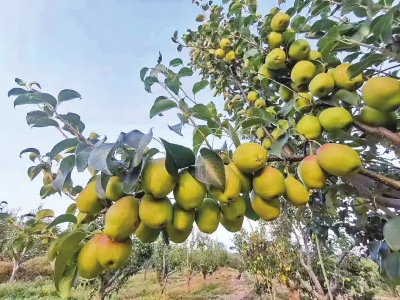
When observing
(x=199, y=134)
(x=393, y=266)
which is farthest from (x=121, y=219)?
(x=393, y=266)

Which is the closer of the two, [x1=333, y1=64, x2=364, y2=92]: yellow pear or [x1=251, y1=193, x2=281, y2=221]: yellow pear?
[x1=251, y1=193, x2=281, y2=221]: yellow pear

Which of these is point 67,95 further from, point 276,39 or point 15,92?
point 276,39

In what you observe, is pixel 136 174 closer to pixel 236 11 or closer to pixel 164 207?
pixel 164 207

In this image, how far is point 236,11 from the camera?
2.11 metres

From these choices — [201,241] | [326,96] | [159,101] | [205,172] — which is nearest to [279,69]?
[326,96]

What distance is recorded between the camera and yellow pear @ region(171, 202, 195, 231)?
685mm

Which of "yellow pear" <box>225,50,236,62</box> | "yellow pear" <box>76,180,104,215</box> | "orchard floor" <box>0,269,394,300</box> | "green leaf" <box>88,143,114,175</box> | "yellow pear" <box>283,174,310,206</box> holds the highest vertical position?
"yellow pear" <box>225,50,236,62</box>

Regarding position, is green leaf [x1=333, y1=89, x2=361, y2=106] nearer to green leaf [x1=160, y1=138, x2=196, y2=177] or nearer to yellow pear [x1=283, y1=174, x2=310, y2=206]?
yellow pear [x1=283, y1=174, x2=310, y2=206]

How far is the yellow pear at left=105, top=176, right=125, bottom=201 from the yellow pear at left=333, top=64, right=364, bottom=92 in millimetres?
971

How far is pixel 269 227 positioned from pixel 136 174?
27.2ft

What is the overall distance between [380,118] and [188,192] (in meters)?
0.85

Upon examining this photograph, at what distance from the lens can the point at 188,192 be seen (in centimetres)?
65

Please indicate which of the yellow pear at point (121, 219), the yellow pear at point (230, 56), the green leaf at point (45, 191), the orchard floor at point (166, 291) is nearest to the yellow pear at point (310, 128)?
the yellow pear at point (121, 219)

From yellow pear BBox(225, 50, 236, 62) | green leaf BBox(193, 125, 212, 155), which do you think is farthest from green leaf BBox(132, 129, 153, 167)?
yellow pear BBox(225, 50, 236, 62)
